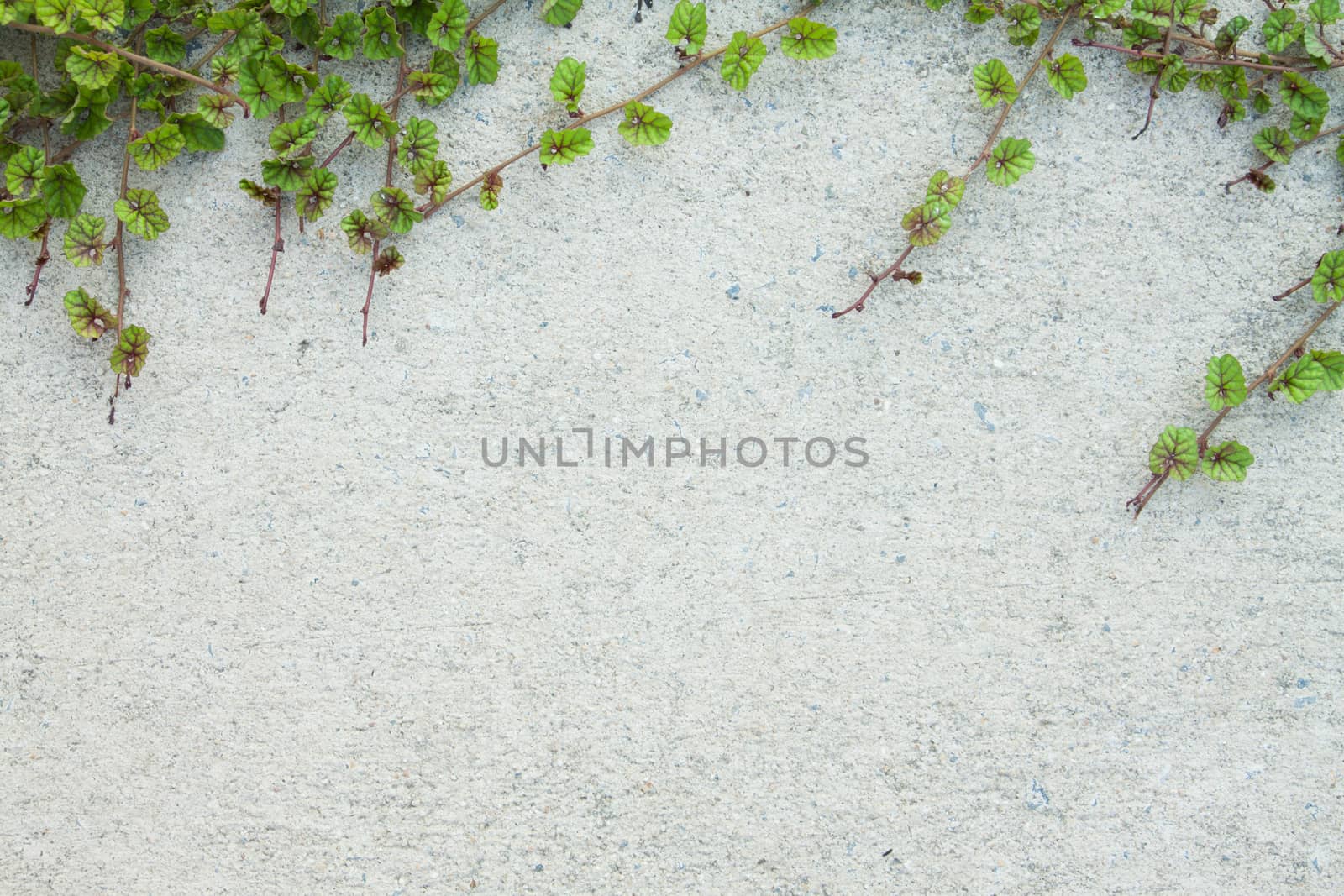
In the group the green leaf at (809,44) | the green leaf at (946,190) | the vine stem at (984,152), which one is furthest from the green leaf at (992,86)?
the green leaf at (809,44)

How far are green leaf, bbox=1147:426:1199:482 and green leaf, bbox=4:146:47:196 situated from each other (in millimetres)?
1963

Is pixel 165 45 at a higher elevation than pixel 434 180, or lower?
higher

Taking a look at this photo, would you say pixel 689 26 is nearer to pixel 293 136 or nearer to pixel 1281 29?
pixel 293 136

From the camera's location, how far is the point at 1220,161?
1.72 metres

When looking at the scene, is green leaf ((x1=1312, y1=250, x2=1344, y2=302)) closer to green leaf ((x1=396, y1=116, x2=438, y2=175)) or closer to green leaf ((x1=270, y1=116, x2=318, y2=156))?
green leaf ((x1=396, y1=116, x2=438, y2=175))

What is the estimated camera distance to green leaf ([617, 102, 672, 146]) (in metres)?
1.62

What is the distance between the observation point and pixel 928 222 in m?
1.60

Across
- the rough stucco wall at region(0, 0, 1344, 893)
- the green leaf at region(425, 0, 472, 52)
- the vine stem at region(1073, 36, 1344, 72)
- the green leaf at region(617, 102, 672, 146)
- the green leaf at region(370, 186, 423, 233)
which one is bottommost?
the rough stucco wall at region(0, 0, 1344, 893)

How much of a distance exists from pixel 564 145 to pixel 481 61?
0.71ft

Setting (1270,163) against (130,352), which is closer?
(130,352)

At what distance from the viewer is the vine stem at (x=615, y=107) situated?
1640mm

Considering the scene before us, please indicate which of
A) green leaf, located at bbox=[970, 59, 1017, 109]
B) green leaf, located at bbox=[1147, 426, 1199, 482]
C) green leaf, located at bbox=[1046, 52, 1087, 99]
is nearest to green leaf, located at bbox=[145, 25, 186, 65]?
green leaf, located at bbox=[970, 59, 1017, 109]

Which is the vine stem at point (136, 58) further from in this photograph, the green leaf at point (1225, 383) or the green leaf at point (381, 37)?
the green leaf at point (1225, 383)

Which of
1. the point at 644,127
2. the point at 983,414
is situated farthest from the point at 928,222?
the point at 644,127
